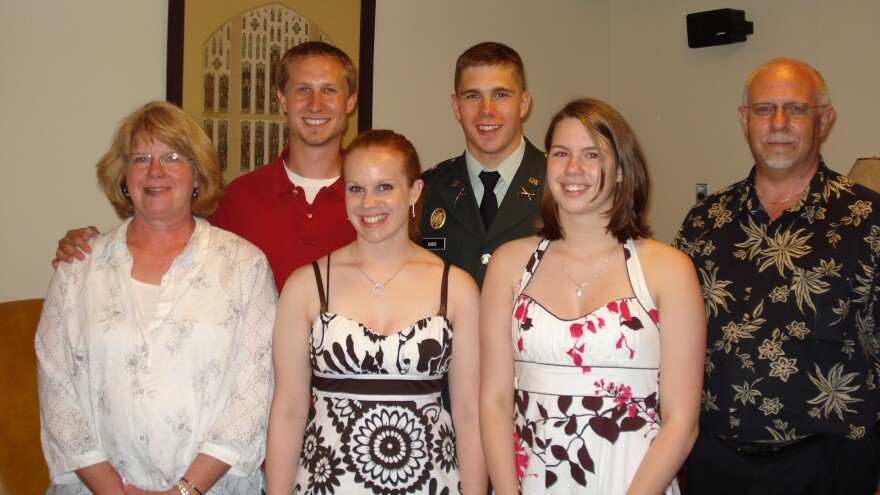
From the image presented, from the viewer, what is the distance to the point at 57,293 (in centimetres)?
250

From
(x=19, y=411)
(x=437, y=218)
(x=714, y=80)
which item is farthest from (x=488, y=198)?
(x=714, y=80)

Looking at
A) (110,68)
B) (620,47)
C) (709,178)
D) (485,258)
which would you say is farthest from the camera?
(620,47)

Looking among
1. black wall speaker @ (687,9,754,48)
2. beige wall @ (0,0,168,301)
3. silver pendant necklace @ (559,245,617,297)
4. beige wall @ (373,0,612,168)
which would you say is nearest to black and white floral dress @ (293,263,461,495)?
silver pendant necklace @ (559,245,617,297)

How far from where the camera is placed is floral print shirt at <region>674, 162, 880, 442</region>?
2.51m

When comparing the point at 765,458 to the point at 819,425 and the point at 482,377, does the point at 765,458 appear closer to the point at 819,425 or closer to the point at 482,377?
the point at 819,425

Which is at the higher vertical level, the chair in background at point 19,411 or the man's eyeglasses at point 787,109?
the man's eyeglasses at point 787,109

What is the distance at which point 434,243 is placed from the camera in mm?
3014

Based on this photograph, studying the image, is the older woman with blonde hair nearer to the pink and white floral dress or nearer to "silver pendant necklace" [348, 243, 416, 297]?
"silver pendant necklace" [348, 243, 416, 297]

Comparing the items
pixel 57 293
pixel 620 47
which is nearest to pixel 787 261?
pixel 57 293

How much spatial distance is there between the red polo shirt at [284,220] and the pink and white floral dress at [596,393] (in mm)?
947

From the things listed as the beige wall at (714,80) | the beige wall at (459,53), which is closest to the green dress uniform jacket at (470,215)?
the beige wall at (459,53)

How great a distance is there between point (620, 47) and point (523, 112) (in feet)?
10.4

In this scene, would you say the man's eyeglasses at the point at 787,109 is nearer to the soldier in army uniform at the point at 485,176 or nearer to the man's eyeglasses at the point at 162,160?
the soldier in army uniform at the point at 485,176

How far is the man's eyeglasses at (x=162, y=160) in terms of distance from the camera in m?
2.55
